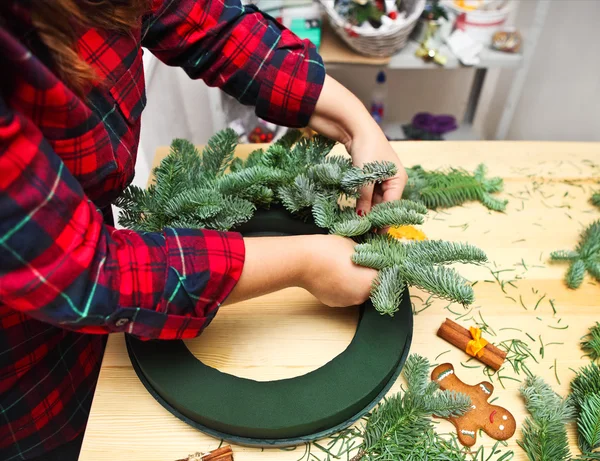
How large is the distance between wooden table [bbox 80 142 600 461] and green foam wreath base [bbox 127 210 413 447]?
0.03 m

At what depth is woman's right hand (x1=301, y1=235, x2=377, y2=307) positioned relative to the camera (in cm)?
55

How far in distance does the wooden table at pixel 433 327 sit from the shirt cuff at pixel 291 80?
0.93 feet

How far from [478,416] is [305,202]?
14.1 inches

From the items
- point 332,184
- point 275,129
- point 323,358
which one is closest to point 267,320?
point 323,358

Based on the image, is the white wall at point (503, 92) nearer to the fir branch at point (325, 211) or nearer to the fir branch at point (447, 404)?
the fir branch at point (325, 211)

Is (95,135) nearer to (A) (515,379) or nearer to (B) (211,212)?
(B) (211,212)

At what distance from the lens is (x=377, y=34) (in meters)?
1.22

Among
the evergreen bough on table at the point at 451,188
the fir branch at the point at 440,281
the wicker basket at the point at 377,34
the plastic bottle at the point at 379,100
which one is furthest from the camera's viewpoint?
the plastic bottle at the point at 379,100

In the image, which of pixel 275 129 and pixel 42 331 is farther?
pixel 275 129

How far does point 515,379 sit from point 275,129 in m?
1.21

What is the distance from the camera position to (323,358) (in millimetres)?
606

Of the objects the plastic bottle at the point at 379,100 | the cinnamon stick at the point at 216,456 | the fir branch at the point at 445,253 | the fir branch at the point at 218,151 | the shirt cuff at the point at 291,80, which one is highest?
the shirt cuff at the point at 291,80

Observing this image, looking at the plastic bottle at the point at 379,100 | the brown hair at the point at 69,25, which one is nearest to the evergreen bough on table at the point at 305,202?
the brown hair at the point at 69,25

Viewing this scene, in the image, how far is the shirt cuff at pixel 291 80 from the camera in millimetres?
692
